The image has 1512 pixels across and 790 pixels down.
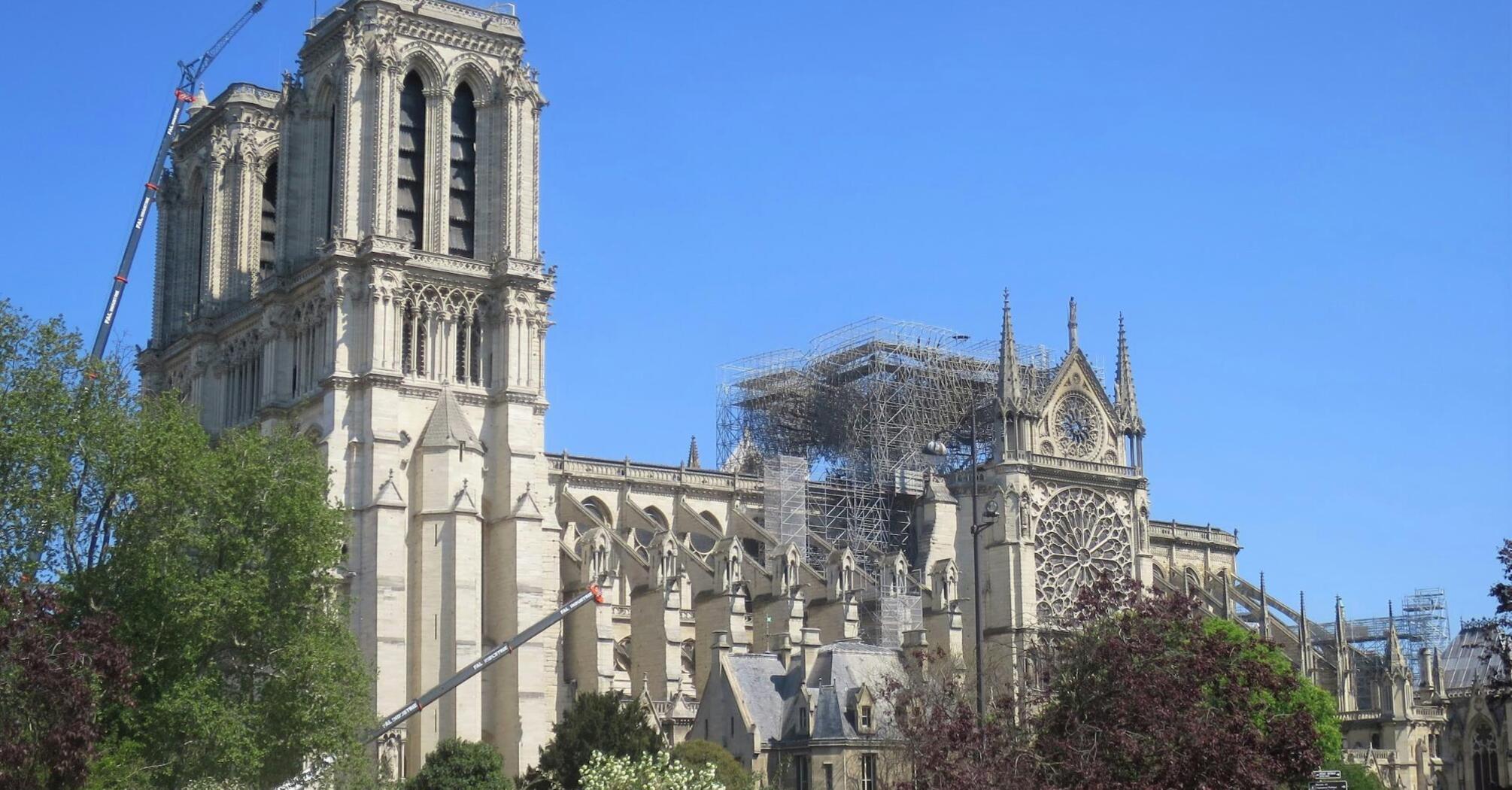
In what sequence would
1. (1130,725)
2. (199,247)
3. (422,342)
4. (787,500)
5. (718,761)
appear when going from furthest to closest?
1. (199,247)
2. (787,500)
3. (422,342)
4. (718,761)
5. (1130,725)

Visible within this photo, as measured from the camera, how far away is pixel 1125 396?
88500mm

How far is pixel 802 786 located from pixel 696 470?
2562 cm

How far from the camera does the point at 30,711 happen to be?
42938mm

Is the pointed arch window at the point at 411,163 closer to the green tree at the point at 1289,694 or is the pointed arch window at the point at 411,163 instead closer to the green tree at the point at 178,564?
the green tree at the point at 178,564

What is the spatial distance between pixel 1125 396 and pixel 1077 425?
2975 millimetres

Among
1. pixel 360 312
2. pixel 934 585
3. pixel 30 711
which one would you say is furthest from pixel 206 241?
pixel 30 711

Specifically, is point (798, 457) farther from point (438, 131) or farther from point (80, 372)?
point (80, 372)

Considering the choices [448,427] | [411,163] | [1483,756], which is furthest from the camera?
[1483,756]

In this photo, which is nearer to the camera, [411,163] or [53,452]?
[53,452]

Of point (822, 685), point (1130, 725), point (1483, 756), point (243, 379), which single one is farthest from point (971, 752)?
point (1483, 756)

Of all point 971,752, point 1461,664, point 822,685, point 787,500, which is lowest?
point 971,752

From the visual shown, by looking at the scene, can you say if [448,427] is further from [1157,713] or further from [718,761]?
[1157,713]

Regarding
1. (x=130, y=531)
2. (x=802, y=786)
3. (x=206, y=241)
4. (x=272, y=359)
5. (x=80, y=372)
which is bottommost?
(x=802, y=786)

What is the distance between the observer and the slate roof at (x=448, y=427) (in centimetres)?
7100
